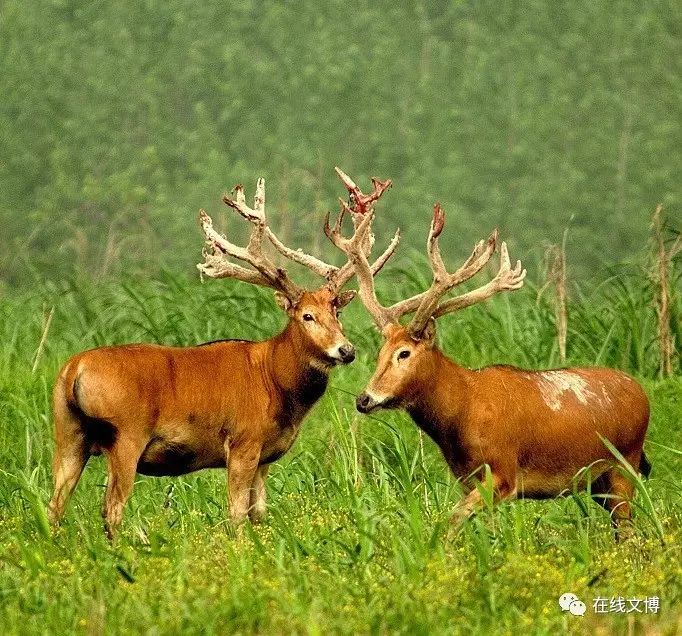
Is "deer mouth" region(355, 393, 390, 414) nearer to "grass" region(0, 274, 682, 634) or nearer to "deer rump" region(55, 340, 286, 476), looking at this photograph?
"grass" region(0, 274, 682, 634)

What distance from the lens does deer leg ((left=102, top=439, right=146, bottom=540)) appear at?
9023 mm

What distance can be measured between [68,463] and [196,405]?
697 mm

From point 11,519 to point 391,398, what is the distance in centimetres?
190

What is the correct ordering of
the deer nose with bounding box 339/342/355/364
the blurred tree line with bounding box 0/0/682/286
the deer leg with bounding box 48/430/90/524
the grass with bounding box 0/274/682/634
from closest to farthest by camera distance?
1. the grass with bounding box 0/274/682/634
2. the deer leg with bounding box 48/430/90/524
3. the deer nose with bounding box 339/342/355/364
4. the blurred tree line with bounding box 0/0/682/286

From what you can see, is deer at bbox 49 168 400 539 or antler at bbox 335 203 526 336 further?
antler at bbox 335 203 526 336

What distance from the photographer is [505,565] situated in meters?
7.22

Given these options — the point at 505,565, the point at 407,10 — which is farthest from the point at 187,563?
the point at 407,10

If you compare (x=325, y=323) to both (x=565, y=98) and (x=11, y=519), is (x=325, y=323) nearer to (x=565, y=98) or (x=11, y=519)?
(x=11, y=519)

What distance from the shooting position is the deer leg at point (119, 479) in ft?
29.6

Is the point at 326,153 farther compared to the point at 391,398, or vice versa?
the point at 326,153

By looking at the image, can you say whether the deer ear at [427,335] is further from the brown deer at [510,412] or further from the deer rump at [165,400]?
the deer rump at [165,400]

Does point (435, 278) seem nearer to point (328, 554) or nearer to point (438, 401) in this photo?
point (438, 401)

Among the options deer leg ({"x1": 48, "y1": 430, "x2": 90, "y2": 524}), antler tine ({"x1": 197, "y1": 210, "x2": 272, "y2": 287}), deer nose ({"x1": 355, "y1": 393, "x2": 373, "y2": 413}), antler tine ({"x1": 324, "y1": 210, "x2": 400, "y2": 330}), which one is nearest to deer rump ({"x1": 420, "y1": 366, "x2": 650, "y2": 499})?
deer nose ({"x1": 355, "y1": 393, "x2": 373, "y2": 413})

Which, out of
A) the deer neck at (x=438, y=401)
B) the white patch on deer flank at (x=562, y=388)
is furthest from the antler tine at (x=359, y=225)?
the white patch on deer flank at (x=562, y=388)
